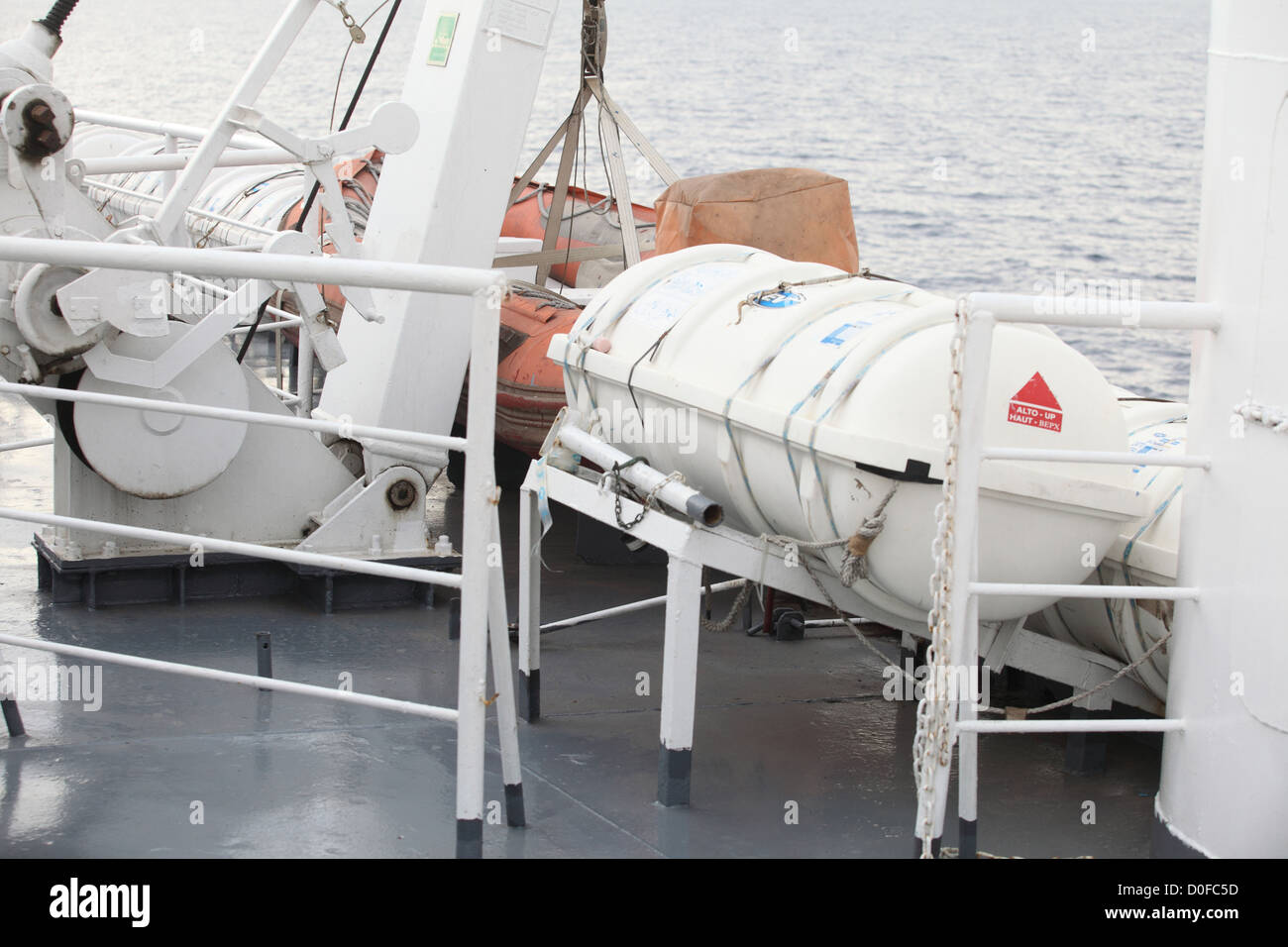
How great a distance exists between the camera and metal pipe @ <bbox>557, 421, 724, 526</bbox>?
4148mm

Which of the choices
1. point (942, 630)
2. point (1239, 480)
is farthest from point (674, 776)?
point (1239, 480)

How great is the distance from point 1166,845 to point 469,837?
1.68 meters

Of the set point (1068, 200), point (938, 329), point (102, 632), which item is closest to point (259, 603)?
point (102, 632)

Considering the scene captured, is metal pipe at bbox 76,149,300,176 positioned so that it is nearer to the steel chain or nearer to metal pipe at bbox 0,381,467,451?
metal pipe at bbox 0,381,467,451

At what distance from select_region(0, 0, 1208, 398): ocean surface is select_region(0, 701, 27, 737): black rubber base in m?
3.20

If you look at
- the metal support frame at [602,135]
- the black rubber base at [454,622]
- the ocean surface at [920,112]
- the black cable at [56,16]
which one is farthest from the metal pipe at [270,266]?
the metal support frame at [602,135]

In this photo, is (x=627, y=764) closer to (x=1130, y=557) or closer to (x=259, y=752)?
(x=259, y=752)

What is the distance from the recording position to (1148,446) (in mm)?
4582

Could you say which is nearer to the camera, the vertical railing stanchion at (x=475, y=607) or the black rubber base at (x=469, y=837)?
the vertical railing stanchion at (x=475, y=607)

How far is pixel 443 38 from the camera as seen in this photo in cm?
620

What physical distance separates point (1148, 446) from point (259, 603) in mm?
3335

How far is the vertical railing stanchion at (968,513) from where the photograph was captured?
3.26 m

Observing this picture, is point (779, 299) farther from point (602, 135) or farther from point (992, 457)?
point (602, 135)

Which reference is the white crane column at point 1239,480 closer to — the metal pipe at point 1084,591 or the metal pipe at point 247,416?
the metal pipe at point 1084,591
